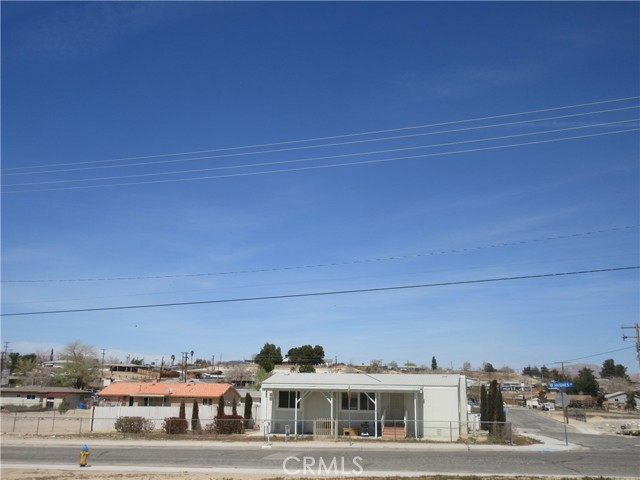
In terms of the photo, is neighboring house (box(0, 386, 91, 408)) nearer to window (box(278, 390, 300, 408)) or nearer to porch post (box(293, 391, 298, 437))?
window (box(278, 390, 300, 408))

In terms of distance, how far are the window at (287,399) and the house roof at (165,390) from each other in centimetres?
1292

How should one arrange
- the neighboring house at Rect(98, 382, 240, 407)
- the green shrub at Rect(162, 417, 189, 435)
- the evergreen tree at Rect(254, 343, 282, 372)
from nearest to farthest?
the green shrub at Rect(162, 417, 189, 435), the neighboring house at Rect(98, 382, 240, 407), the evergreen tree at Rect(254, 343, 282, 372)

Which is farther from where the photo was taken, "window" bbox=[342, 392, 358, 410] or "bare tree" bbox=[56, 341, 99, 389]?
"bare tree" bbox=[56, 341, 99, 389]

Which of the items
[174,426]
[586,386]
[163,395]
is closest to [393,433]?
[174,426]

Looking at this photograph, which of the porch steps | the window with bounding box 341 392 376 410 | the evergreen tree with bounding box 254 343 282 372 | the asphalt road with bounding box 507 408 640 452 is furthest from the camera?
the evergreen tree with bounding box 254 343 282 372

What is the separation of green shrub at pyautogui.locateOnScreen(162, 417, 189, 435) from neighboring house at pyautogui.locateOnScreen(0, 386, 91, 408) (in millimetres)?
45660

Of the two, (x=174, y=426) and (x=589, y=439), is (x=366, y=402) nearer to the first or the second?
(x=174, y=426)

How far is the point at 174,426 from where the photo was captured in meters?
41.2

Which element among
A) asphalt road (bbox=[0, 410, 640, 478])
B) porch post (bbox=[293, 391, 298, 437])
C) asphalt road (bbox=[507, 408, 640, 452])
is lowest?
asphalt road (bbox=[507, 408, 640, 452])

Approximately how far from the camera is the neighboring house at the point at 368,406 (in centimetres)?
3925

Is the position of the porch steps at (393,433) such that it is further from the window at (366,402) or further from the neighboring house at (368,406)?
the window at (366,402)

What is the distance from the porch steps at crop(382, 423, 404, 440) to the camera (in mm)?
38219

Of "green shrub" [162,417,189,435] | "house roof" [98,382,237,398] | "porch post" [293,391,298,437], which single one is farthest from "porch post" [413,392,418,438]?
"house roof" [98,382,237,398]

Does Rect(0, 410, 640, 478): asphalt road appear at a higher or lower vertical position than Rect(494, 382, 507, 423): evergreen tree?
lower
